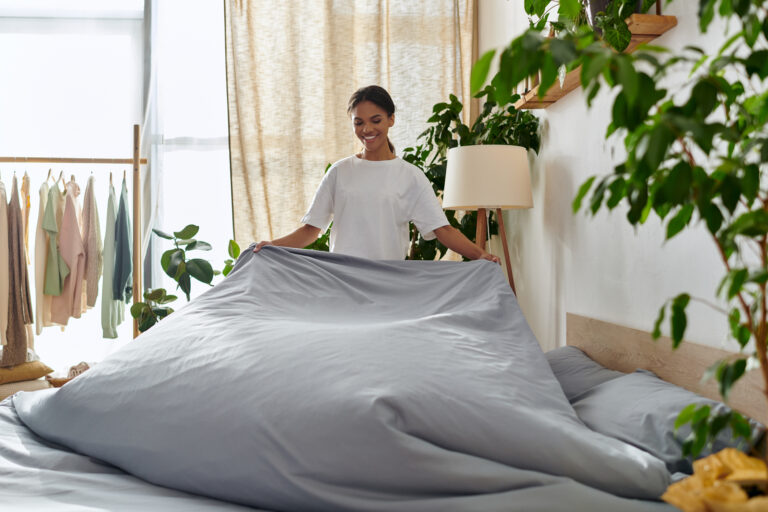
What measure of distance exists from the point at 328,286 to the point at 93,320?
8.21 feet

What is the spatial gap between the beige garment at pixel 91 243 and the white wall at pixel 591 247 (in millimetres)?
2218

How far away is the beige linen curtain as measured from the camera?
3.97m

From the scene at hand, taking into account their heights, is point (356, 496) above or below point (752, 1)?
below

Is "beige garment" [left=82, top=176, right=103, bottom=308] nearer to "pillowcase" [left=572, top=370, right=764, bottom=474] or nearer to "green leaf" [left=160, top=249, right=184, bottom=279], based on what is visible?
"green leaf" [left=160, top=249, right=184, bottom=279]

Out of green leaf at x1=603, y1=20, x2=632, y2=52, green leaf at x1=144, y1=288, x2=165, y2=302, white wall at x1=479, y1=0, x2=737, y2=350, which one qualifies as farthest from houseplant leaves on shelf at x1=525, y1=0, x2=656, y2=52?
green leaf at x1=144, y1=288, x2=165, y2=302

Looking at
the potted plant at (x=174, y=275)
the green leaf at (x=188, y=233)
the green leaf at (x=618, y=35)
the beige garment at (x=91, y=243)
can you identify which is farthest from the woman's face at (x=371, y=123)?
the beige garment at (x=91, y=243)

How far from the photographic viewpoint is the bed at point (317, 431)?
44.9 inches

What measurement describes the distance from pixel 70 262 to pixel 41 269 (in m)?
0.14

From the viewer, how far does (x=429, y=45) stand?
13.4 ft

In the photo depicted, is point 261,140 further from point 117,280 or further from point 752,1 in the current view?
point 752,1

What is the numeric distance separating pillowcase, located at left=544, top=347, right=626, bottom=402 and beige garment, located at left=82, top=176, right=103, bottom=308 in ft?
8.38

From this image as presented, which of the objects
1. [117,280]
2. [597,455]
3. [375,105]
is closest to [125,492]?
[597,455]

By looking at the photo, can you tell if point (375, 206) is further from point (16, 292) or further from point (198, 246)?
point (16, 292)

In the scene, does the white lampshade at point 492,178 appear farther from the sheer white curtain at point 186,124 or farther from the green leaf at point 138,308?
the sheer white curtain at point 186,124
